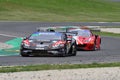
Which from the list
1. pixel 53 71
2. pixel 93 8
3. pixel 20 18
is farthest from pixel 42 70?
pixel 93 8

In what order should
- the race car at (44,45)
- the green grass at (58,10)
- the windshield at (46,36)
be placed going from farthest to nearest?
1. the green grass at (58,10)
2. the windshield at (46,36)
3. the race car at (44,45)

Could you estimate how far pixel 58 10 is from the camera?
2913 inches

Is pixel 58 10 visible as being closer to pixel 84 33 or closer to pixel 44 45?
pixel 84 33

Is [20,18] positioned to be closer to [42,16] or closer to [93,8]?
[42,16]

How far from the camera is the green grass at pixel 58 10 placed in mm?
65812

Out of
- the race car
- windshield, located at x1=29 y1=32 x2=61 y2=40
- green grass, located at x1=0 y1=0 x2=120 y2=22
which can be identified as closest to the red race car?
windshield, located at x1=29 y1=32 x2=61 y2=40

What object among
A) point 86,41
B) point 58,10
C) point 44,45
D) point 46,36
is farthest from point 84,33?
point 58,10

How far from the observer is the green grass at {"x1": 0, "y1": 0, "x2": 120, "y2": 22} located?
6581cm

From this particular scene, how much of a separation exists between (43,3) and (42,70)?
207ft

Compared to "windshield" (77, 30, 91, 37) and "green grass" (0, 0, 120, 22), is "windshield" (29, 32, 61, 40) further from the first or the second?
"green grass" (0, 0, 120, 22)

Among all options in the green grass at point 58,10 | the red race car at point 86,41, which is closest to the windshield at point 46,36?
the red race car at point 86,41

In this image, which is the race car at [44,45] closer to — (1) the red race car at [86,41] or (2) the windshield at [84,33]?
(1) the red race car at [86,41]

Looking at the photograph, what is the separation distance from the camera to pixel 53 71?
50.5 ft

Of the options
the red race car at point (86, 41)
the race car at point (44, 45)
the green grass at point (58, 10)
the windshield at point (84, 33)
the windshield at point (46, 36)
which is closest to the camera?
the race car at point (44, 45)
